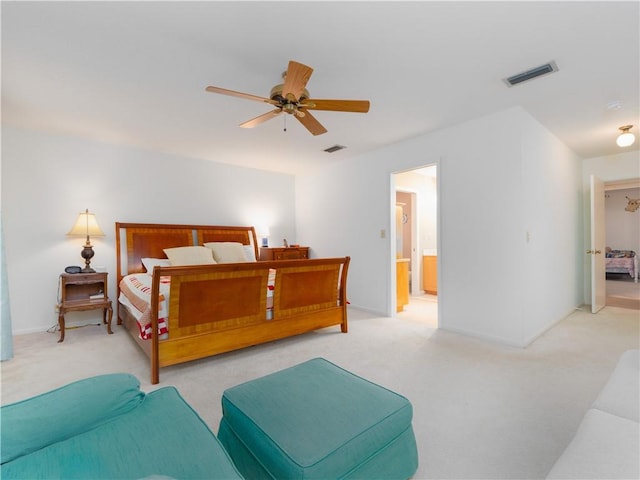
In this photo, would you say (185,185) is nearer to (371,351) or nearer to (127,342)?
(127,342)

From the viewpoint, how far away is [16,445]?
947mm

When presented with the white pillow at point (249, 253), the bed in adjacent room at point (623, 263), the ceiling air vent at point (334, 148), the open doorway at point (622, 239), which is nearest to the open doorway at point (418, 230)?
the ceiling air vent at point (334, 148)

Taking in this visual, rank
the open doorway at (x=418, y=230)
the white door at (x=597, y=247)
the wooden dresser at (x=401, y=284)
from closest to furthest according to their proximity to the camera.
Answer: the white door at (x=597, y=247)
the wooden dresser at (x=401, y=284)
the open doorway at (x=418, y=230)

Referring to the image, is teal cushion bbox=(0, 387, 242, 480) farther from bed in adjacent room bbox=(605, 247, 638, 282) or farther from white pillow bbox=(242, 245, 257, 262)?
bed in adjacent room bbox=(605, 247, 638, 282)

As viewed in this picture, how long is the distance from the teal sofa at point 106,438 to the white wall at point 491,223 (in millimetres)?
3285

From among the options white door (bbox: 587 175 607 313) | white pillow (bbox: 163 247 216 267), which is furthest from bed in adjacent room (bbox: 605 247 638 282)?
white pillow (bbox: 163 247 216 267)

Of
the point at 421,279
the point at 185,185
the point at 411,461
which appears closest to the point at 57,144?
the point at 185,185

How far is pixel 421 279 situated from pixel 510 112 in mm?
3746

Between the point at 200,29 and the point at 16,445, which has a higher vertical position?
the point at 200,29

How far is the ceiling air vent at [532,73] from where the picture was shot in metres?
2.38

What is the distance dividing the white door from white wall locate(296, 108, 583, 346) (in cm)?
26

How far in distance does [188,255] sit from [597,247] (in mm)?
6088

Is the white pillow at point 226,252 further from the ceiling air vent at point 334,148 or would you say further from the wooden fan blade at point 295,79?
the wooden fan blade at point 295,79

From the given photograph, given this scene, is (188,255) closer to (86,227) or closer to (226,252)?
(226,252)
